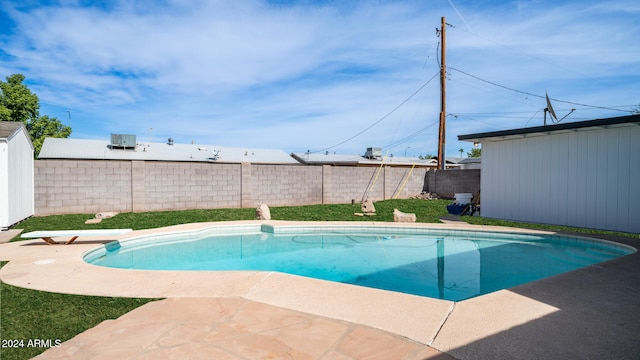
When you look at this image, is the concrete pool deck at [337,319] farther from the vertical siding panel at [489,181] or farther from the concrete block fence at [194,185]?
the concrete block fence at [194,185]

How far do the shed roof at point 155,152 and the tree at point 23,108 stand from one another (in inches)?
173

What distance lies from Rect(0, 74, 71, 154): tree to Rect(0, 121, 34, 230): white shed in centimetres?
1385

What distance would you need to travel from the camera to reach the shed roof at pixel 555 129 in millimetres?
8602

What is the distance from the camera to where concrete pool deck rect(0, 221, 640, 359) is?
2.80 m

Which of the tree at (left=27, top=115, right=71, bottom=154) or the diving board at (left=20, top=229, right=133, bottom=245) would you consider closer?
the diving board at (left=20, top=229, right=133, bottom=245)

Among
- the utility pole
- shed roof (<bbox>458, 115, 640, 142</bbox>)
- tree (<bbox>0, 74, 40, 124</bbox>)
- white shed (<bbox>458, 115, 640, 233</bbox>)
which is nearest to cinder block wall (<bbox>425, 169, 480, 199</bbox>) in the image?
the utility pole

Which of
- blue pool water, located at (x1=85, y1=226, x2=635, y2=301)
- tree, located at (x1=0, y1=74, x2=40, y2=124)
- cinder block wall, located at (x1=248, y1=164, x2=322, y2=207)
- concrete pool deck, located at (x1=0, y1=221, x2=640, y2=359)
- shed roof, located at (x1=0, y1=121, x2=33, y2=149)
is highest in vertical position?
tree, located at (x1=0, y1=74, x2=40, y2=124)

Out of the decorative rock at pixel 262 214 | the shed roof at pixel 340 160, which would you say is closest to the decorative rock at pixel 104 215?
the decorative rock at pixel 262 214

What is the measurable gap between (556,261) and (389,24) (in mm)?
10485

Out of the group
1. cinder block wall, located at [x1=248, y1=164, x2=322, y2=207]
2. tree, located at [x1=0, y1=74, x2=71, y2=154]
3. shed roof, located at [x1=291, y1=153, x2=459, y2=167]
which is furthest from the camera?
shed roof, located at [x1=291, y1=153, x2=459, y2=167]

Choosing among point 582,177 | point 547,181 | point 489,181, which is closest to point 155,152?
point 489,181

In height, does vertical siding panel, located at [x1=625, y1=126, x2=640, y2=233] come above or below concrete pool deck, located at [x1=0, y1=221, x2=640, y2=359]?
above

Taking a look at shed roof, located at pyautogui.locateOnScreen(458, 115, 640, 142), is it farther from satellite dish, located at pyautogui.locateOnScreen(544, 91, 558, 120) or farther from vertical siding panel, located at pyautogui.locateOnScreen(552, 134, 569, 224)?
satellite dish, located at pyautogui.locateOnScreen(544, 91, 558, 120)

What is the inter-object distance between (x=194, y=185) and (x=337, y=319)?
1124 centimetres
